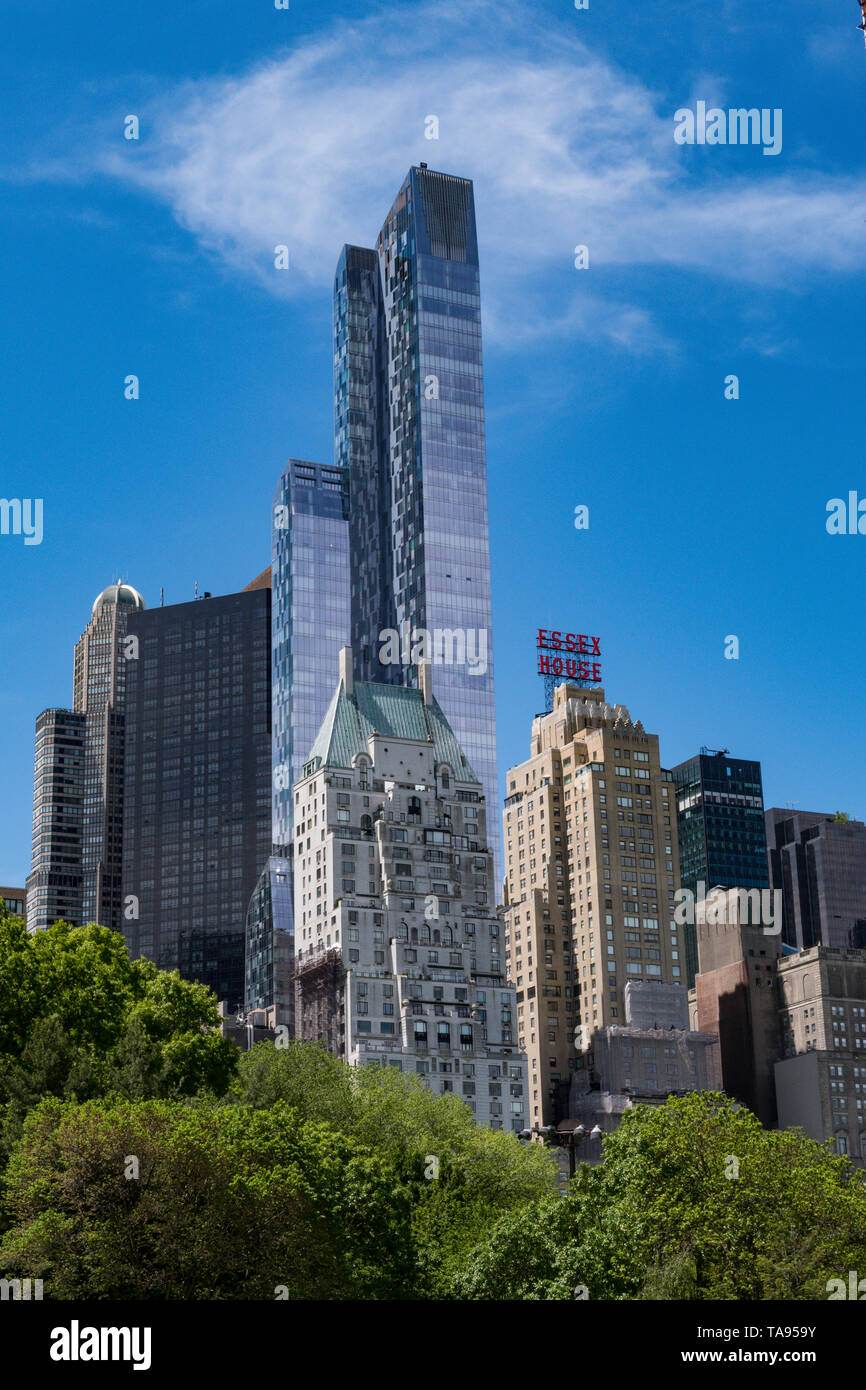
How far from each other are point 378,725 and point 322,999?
30.9 metres

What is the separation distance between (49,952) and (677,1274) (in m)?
33.8

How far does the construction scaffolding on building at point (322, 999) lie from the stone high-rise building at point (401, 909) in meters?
0.16

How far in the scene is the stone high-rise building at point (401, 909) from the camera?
156 metres

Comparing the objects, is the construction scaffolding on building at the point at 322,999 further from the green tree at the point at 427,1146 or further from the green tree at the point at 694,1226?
the green tree at the point at 694,1226

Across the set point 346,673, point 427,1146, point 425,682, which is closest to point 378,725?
point 346,673

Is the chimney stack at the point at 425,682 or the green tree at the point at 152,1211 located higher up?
the chimney stack at the point at 425,682

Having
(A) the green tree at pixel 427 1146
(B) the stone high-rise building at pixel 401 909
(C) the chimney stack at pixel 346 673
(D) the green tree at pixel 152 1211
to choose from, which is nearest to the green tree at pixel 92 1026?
(A) the green tree at pixel 427 1146

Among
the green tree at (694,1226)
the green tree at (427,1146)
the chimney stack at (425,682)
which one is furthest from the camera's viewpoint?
the chimney stack at (425,682)

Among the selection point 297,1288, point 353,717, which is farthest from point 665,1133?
point 353,717

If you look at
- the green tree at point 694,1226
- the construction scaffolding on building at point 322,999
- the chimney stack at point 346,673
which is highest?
the chimney stack at point 346,673

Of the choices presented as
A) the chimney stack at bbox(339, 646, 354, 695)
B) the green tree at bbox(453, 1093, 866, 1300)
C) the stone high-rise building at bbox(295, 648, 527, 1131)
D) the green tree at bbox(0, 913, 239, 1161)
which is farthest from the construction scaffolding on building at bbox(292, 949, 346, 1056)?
the green tree at bbox(453, 1093, 866, 1300)

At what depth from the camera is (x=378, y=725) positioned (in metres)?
178

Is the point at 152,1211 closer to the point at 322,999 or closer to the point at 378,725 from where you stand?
the point at 322,999
